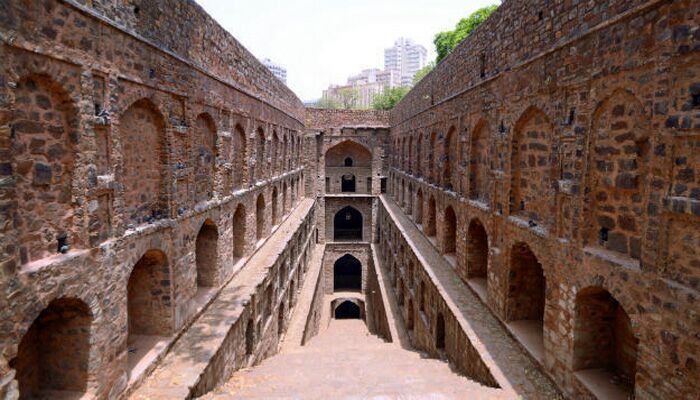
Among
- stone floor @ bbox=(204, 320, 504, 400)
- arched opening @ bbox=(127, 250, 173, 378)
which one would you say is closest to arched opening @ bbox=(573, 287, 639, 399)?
stone floor @ bbox=(204, 320, 504, 400)

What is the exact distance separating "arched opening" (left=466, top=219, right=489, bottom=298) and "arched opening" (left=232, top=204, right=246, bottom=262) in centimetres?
636

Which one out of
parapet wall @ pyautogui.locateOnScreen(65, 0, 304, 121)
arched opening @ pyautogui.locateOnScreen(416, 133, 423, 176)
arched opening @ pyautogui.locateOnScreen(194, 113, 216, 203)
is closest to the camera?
parapet wall @ pyautogui.locateOnScreen(65, 0, 304, 121)

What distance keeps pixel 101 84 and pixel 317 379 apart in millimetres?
5748

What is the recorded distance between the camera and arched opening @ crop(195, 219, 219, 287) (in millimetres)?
9891

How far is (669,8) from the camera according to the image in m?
4.31

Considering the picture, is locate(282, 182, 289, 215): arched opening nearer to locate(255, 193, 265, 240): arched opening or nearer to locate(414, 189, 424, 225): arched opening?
locate(255, 193, 265, 240): arched opening

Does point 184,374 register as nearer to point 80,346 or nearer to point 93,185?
point 80,346

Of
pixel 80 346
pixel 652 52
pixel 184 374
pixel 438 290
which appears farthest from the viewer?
pixel 438 290

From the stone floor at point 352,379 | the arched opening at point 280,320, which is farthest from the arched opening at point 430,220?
the arched opening at point 280,320

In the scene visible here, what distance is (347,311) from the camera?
27.7 metres

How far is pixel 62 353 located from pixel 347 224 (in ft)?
89.2

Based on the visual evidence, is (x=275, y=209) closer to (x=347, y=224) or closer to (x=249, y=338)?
Result: (x=249, y=338)

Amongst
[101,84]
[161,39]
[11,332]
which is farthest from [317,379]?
[161,39]

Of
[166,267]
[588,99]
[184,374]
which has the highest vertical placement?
[588,99]
